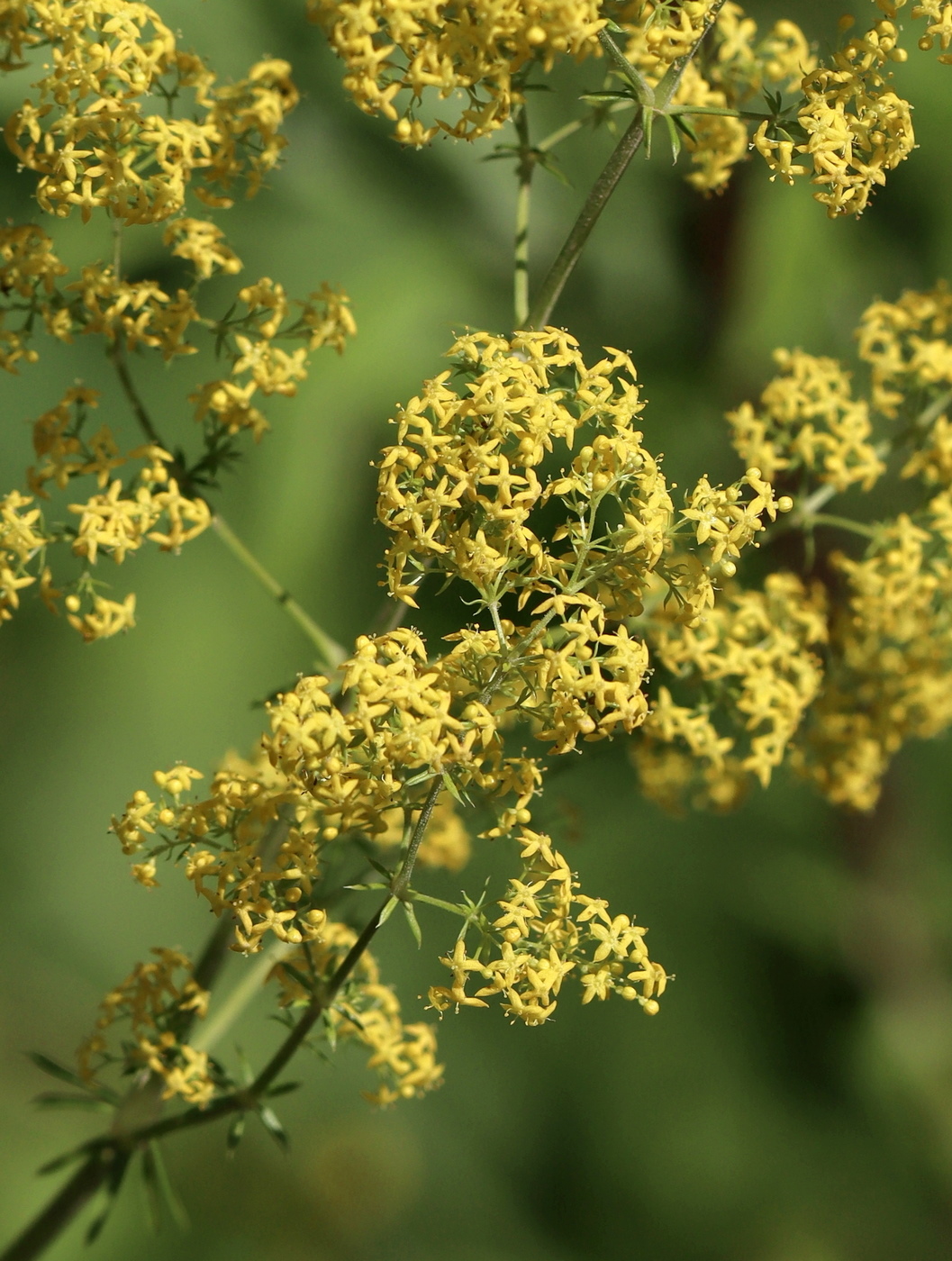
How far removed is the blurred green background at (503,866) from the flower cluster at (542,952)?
151 inches

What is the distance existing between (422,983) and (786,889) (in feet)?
7.03

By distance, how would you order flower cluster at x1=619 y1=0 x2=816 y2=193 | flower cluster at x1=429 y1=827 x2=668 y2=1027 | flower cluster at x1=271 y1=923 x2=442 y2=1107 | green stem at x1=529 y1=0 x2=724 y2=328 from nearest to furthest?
flower cluster at x1=429 y1=827 x2=668 y2=1027
green stem at x1=529 y1=0 x2=724 y2=328
flower cluster at x1=271 y1=923 x2=442 y2=1107
flower cluster at x1=619 y1=0 x2=816 y2=193

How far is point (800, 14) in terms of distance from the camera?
6.05 metres

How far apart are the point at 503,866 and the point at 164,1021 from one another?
3763 mm

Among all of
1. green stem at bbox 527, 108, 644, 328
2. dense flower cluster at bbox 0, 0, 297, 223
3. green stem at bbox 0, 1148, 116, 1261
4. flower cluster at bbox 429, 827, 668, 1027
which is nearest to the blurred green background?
green stem at bbox 0, 1148, 116, 1261

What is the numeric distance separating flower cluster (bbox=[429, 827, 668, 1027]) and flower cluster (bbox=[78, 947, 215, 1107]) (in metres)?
0.76

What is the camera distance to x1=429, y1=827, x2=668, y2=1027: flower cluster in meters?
2.16

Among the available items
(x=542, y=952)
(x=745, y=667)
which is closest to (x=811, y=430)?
(x=745, y=667)

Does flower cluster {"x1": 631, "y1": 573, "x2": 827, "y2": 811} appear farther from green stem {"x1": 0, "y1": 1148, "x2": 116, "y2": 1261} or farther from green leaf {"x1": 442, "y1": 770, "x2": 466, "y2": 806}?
green stem {"x1": 0, "y1": 1148, "x2": 116, "y2": 1261}

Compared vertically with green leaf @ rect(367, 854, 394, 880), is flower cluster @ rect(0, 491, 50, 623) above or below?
above

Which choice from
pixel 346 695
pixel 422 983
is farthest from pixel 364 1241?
pixel 346 695

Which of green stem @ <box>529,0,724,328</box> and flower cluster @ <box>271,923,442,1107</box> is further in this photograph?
flower cluster @ <box>271,923,442,1107</box>

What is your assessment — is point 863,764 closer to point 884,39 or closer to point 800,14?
point 884,39

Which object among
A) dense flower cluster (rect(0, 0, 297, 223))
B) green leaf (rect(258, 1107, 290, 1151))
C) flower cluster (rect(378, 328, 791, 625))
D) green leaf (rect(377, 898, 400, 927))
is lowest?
green leaf (rect(258, 1107, 290, 1151))
